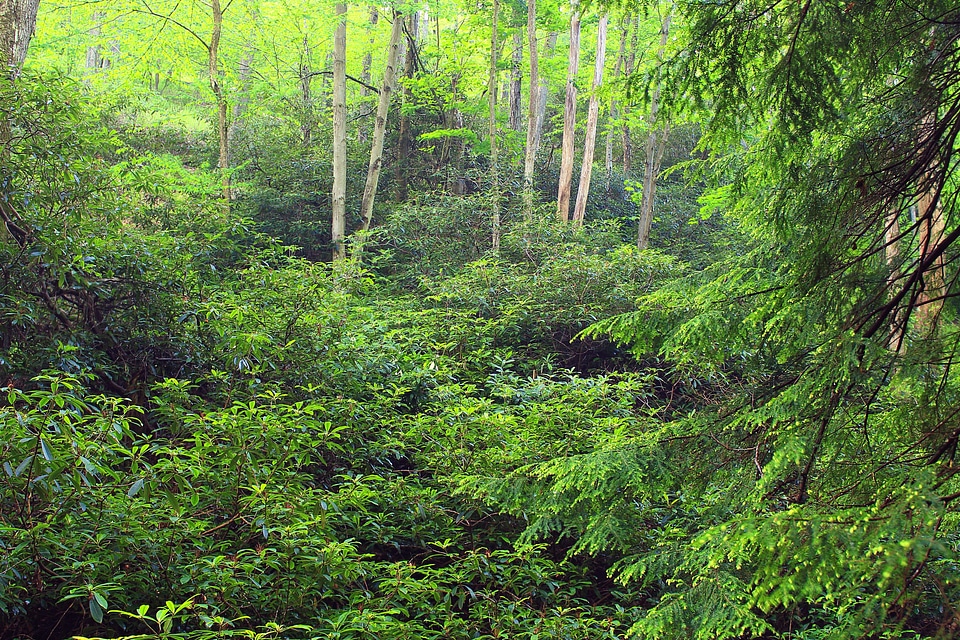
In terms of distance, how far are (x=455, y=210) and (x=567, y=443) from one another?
30.3 feet

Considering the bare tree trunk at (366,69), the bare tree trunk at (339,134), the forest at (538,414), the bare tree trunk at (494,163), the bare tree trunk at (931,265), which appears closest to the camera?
the bare tree trunk at (931,265)

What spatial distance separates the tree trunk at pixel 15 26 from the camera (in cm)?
550

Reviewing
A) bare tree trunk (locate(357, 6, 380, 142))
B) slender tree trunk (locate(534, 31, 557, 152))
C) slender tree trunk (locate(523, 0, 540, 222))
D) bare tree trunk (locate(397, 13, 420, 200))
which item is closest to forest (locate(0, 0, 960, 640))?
slender tree trunk (locate(523, 0, 540, 222))

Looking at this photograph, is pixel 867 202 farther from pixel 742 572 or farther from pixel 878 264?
pixel 742 572

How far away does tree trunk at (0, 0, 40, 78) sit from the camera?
18.0 feet

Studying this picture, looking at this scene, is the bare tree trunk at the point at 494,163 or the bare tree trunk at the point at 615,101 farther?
the bare tree trunk at the point at 615,101

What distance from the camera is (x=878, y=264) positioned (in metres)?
2.69

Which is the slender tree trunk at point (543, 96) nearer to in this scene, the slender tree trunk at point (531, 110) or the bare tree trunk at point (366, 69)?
the slender tree trunk at point (531, 110)

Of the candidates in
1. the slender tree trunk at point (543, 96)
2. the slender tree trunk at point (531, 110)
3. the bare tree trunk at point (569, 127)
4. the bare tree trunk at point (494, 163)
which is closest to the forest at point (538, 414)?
the bare tree trunk at point (494, 163)

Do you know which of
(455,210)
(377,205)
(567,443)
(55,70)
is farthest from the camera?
(377,205)

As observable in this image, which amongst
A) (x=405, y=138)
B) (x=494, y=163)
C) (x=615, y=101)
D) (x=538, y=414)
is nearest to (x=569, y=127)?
(x=494, y=163)

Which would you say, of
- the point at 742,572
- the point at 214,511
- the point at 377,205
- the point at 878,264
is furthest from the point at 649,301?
the point at 377,205

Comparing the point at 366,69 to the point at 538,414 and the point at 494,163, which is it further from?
the point at 538,414

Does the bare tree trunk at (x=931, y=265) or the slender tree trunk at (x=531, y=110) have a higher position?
the slender tree trunk at (x=531, y=110)
